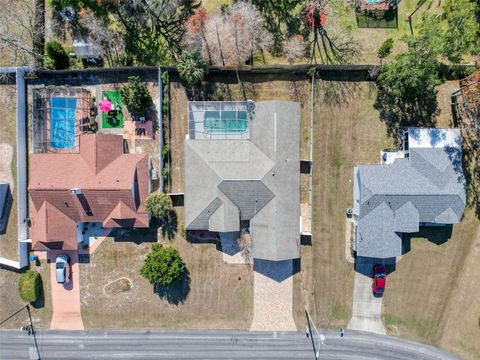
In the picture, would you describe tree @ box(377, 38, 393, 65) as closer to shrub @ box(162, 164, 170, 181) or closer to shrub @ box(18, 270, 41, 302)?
shrub @ box(162, 164, 170, 181)

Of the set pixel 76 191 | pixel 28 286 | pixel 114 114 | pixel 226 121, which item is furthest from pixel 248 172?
pixel 28 286

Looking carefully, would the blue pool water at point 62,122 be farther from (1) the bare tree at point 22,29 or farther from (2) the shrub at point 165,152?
(2) the shrub at point 165,152

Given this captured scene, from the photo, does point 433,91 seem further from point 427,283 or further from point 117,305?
point 117,305

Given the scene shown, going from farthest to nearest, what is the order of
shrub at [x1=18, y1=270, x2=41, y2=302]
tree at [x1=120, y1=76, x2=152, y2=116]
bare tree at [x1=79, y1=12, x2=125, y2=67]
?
shrub at [x1=18, y1=270, x2=41, y2=302] → bare tree at [x1=79, y1=12, x2=125, y2=67] → tree at [x1=120, y1=76, x2=152, y2=116]

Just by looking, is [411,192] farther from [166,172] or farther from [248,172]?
[166,172]

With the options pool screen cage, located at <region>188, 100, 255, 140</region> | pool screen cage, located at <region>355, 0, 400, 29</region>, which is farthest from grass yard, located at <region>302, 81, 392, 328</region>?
pool screen cage, located at <region>188, 100, 255, 140</region>

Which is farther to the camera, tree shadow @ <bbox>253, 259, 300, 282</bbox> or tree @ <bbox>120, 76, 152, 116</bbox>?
tree shadow @ <bbox>253, 259, 300, 282</bbox>

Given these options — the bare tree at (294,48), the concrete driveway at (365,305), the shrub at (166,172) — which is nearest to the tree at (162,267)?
the shrub at (166,172)

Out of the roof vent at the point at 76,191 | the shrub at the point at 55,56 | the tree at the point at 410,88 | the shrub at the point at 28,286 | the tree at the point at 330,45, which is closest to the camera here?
the tree at the point at 410,88
